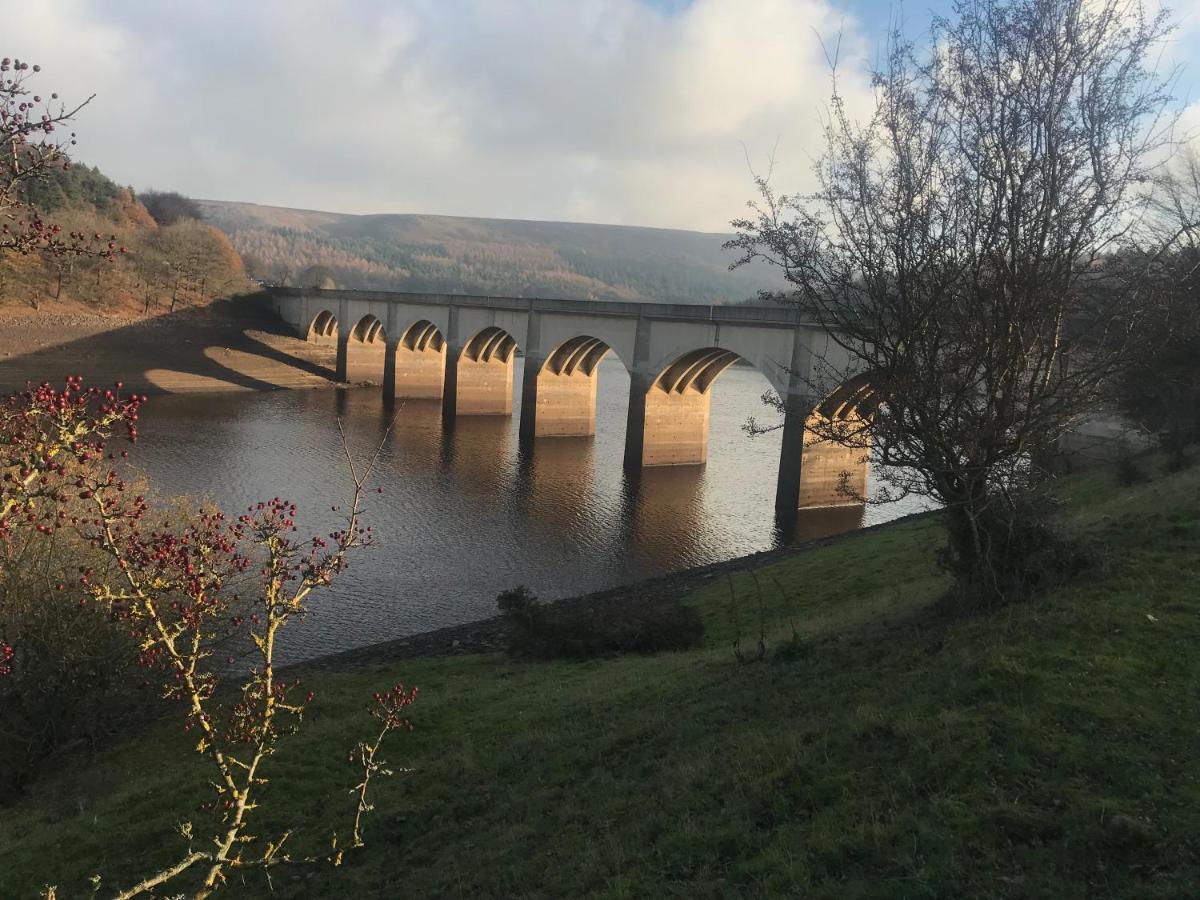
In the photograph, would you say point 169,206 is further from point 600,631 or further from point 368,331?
point 600,631

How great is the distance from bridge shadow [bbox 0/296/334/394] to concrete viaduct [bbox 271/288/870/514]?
239 inches

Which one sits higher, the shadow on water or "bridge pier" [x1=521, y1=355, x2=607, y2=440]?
"bridge pier" [x1=521, y1=355, x2=607, y2=440]

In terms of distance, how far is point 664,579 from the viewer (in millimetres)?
21609

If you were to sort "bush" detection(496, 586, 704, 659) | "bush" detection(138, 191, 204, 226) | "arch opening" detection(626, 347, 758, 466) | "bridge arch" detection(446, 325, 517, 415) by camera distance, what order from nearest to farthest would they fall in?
1. "bush" detection(496, 586, 704, 659)
2. "arch opening" detection(626, 347, 758, 466)
3. "bridge arch" detection(446, 325, 517, 415)
4. "bush" detection(138, 191, 204, 226)

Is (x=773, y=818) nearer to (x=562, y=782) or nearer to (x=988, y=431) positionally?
(x=562, y=782)

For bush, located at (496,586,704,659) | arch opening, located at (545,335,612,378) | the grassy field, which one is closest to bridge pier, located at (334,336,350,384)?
arch opening, located at (545,335,612,378)

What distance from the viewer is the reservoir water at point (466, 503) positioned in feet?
67.6

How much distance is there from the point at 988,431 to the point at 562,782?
5.92 metres

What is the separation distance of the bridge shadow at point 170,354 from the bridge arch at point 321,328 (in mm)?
1696

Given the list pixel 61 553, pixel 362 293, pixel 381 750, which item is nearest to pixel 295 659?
pixel 61 553

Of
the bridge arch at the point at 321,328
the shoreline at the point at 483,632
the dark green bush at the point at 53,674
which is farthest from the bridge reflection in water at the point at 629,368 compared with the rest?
the dark green bush at the point at 53,674

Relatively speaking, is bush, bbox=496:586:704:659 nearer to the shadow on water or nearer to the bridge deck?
the shadow on water

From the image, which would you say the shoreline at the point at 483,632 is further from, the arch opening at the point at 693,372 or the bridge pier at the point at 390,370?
the bridge pier at the point at 390,370

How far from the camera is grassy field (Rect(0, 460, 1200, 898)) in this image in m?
5.48
